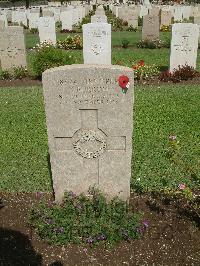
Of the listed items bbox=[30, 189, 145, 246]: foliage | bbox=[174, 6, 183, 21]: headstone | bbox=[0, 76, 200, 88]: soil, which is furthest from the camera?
bbox=[174, 6, 183, 21]: headstone

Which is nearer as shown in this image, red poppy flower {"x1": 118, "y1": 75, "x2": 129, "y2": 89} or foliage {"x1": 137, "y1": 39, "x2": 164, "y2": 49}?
red poppy flower {"x1": 118, "y1": 75, "x2": 129, "y2": 89}

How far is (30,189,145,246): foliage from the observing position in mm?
4391

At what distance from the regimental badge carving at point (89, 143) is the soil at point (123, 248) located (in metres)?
1.10

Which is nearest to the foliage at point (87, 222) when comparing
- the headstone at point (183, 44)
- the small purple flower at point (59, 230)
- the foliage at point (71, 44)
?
the small purple flower at point (59, 230)

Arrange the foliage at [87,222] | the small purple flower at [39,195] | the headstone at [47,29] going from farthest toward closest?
the headstone at [47,29] → the small purple flower at [39,195] → the foliage at [87,222]

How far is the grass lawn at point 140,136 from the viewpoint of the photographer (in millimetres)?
5898

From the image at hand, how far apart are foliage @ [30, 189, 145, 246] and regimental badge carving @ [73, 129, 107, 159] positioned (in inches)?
23.9

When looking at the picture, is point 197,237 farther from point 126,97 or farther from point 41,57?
point 41,57

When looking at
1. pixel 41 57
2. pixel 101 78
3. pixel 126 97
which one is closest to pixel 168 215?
pixel 126 97

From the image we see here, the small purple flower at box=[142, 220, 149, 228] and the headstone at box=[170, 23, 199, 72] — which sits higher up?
the headstone at box=[170, 23, 199, 72]

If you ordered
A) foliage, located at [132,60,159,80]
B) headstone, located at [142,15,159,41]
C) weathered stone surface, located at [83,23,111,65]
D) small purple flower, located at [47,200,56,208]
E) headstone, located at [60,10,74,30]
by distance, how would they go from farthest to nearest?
headstone, located at [60,10,74,30] < headstone, located at [142,15,159,41] < foliage, located at [132,60,159,80] < weathered stone surface, located at [83,23,111,65] < small purple flower, located at [47,200,56,208]

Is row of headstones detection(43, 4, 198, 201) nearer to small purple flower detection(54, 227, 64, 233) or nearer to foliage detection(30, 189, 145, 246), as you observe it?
foliage detection(30, 189, 145, 246)

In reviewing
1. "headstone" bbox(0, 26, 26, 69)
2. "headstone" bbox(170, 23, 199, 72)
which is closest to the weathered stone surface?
"headstone" bbox(170, 23, 199, 72)

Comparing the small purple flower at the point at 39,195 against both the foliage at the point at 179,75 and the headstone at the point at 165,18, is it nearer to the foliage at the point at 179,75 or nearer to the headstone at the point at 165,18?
the foliage at the point at 179,75
